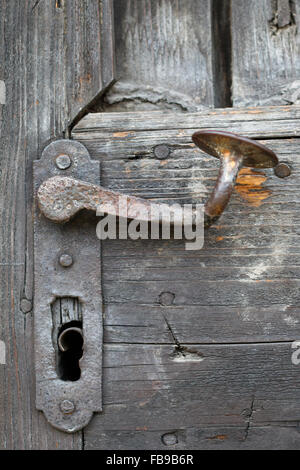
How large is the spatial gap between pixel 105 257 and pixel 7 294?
236mm

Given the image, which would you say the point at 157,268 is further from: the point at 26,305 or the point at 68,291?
the point at 26,305

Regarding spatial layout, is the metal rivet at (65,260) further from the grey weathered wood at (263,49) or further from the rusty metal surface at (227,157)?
the grey weathered wood at (263,49)

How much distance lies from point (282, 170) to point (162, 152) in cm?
27

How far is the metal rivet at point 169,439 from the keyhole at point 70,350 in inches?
9.3

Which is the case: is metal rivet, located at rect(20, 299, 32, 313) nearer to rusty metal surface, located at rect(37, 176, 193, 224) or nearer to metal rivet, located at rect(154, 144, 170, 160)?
rusty metal surface, located at rect(37, 176, 193, 224)

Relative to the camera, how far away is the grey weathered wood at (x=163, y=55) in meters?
1.20

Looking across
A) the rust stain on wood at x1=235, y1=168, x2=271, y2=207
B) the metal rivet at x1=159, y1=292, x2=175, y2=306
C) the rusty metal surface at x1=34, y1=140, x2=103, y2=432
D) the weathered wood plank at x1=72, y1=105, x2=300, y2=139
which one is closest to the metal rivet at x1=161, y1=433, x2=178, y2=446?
the rusty metal surface at x1=34, y1=140, x2=103, y2=432

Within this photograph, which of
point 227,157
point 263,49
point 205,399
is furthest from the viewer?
point 263,49

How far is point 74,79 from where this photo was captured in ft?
3.71

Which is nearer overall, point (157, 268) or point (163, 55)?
point (157, 268)

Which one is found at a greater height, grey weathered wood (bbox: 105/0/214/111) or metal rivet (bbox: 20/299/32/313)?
grey weathered wood (bbox: 105/0/214/111)

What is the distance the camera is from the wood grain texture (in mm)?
1069

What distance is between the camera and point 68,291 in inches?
42.6

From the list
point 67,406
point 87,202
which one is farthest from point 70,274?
point 67,406
